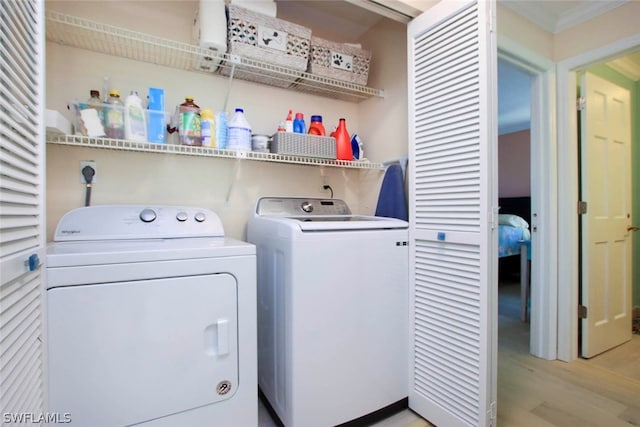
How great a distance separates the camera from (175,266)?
1.12m

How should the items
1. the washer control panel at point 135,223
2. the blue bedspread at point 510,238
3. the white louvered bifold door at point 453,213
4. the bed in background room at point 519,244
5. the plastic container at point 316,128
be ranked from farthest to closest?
the blue bedspread at point 510,238 → the bed in background room at point 519,244 → the plastic container at point 316,128 → the washer control panel at point 135,223 → the white louvered bifold door at point 453,213

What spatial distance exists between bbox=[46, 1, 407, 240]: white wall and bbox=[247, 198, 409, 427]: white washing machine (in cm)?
46

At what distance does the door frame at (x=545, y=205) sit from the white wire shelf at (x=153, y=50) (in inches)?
56.4

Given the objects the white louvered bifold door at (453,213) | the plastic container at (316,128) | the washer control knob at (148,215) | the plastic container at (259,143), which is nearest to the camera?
the white louvered bifold door at (453,213)

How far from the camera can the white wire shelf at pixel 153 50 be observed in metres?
1.43

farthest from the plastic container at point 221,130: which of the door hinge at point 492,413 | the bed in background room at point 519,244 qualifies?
the bed in background room at point 519,244

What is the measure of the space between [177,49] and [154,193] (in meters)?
0.79

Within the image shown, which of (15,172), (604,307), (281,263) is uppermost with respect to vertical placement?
(15,172)

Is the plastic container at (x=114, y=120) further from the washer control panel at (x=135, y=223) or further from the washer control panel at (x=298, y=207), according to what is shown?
the washer control panel at (x=298, y=207)

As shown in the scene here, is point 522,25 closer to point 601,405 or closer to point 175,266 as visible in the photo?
point 601,405

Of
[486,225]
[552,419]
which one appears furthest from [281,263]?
[552,419]

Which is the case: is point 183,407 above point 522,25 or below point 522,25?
below

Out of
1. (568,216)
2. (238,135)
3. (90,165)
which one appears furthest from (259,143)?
(568,216)

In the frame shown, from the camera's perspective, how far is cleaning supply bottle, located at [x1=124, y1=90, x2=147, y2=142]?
148 centimetres
